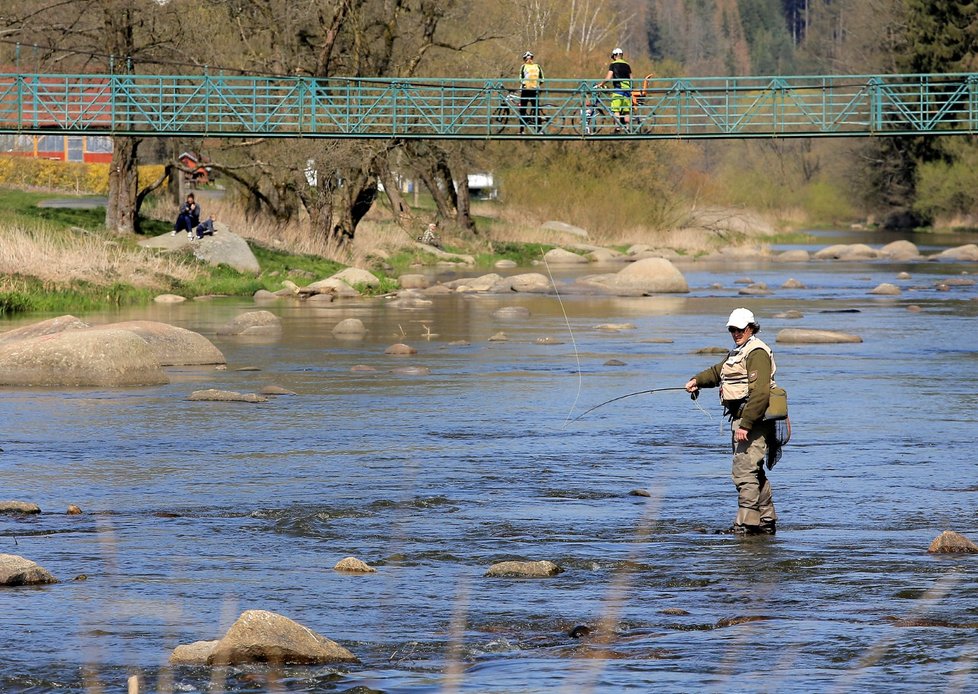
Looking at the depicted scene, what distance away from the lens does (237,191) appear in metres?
51.7

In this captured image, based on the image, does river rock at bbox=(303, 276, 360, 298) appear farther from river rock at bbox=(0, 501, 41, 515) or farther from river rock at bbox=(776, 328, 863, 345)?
river rock at bbox=(0, 501, 41, 515)

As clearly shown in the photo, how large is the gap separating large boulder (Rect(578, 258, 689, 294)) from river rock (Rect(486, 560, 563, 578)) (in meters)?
29.1

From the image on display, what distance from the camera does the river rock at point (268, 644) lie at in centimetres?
825

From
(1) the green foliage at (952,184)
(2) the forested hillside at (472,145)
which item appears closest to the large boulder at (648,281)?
(2) the forested hillside at (472,145)

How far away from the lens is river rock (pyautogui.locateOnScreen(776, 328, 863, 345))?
26.8 metres

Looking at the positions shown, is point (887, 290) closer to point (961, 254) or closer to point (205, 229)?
point (205, 229)

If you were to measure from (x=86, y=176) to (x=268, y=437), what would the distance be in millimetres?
50375

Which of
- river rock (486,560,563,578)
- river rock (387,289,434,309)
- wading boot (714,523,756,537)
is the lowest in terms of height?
river rock (486,560,563,578)

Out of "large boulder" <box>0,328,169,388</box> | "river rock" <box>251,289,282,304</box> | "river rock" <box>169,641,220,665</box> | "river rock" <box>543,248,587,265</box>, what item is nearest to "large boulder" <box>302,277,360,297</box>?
"river rock" <box>251,289,282,304</box>

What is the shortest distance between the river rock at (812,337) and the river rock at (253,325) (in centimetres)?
800

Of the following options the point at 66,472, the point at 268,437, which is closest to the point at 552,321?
the point at 268,437

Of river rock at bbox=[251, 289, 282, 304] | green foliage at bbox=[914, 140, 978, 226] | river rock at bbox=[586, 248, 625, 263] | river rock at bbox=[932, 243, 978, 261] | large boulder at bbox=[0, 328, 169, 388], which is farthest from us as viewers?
green foliage at bbox=[914, 140, 978, 226]

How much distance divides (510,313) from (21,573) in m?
22.5

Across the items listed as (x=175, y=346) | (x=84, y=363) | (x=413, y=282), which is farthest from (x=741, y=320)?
(x=413, y=282)
